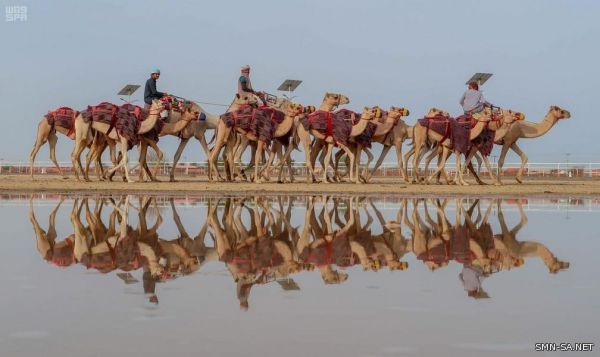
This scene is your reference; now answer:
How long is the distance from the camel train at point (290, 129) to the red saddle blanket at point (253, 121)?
3 cm

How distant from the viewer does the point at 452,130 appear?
2952cm

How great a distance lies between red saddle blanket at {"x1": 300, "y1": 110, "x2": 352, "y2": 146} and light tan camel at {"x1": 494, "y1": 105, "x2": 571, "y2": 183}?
478 centimetres

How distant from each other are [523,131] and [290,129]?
7170mm

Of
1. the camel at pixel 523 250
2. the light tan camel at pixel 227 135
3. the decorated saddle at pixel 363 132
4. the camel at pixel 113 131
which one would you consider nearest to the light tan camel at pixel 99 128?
the camel at pixel 113 131

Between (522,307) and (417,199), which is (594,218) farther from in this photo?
(522,307)

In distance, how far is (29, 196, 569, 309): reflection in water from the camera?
868 cm

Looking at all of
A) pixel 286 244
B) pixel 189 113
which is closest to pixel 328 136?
pixel 189 113

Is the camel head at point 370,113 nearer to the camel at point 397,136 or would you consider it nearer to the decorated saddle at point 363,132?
the decorated saddle at point 363,132

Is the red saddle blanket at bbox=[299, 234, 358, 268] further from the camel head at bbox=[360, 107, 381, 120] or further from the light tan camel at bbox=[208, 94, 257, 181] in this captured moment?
the camel head at bbox=[360, 107, 381, 120]

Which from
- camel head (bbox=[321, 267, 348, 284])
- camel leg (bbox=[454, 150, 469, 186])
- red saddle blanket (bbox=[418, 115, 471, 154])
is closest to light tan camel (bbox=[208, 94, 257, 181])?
red saddle blanket (bbox=[418, 115, 471, 154])

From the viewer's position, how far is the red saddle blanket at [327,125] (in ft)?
97.7

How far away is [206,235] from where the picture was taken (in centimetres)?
1223

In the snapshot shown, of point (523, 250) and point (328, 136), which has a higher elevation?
point (523, 250)

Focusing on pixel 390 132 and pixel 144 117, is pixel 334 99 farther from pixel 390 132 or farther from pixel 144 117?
pixel 144 117
